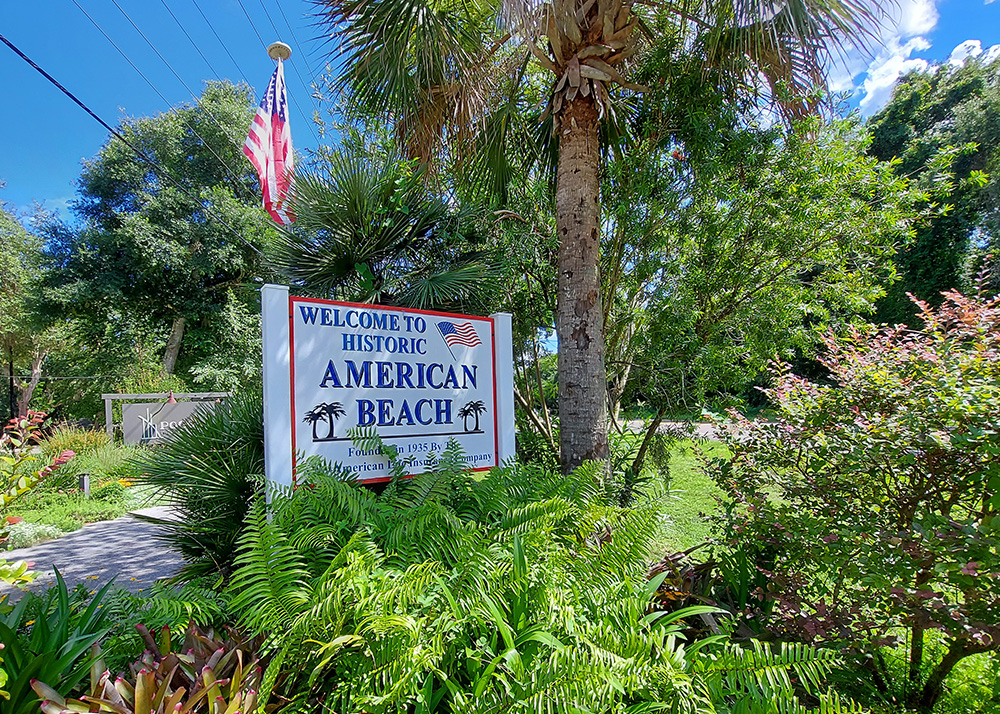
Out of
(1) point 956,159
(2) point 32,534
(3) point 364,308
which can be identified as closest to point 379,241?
(3) point 364,308

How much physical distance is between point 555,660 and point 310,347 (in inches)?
92.2

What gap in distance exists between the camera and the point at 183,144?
705 inches

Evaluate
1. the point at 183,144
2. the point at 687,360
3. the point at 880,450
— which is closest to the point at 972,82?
the point at 687,360

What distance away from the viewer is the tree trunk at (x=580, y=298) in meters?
4.02

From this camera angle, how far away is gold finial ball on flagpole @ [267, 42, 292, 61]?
23.4ft

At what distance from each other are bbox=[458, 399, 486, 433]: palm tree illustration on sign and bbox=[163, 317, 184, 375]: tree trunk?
59.0ft

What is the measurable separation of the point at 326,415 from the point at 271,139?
563 centimetres

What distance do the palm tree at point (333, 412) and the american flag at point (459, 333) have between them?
0.96 metres

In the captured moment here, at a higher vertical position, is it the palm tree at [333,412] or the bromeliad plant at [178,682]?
the palm tree at [333,412]

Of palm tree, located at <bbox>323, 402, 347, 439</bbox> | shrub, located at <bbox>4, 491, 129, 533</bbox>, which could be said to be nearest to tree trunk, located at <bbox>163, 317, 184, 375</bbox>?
shrub, located at <bbox>4, 491, 129, 533</bbox>

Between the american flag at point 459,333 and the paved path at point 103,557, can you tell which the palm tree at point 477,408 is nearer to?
the american flag at point 459,333

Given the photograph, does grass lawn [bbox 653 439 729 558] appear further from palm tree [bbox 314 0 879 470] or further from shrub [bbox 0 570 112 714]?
shrub [bbox 0 570 112 714]

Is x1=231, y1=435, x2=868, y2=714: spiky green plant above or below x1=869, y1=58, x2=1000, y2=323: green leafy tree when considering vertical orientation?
below

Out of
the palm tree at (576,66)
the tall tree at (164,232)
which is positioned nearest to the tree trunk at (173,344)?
the tall tree at (164,232)
